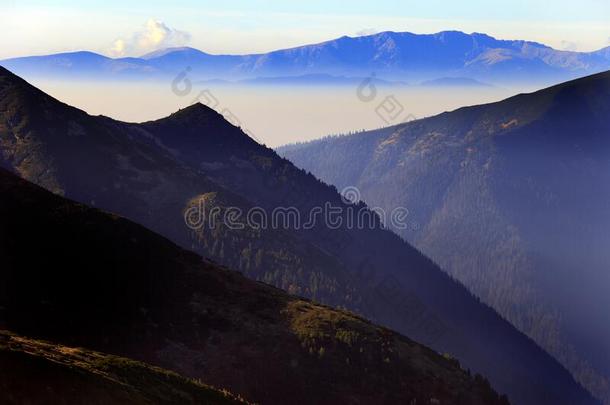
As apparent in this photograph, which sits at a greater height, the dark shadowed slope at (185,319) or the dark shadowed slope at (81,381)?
the dark shadowed slope at (185,319)

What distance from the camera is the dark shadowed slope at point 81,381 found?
174ft

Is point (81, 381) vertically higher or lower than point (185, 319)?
lower

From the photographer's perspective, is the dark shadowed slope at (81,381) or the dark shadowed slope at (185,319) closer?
the dark shadowed slope at (81,381)

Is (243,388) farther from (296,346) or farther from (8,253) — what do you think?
(8,253)

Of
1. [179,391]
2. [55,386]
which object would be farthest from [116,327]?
[55,386]

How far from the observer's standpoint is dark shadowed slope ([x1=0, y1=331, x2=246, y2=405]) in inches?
2088

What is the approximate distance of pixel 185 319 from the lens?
110 meters

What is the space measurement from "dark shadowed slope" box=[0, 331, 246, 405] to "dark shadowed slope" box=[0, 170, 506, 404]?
22.1 m

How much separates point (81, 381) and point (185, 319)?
51.9 m

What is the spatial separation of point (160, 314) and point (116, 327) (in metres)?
9.25

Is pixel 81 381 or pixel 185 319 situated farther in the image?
pixel 185 319

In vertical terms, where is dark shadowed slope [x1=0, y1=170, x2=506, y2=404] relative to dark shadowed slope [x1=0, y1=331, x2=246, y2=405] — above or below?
above

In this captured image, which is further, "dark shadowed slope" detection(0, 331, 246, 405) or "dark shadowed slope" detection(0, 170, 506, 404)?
"dark shadowed slope" detection(0, 170, 506, 404)

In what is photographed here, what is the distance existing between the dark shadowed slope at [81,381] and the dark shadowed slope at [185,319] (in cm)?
2205
